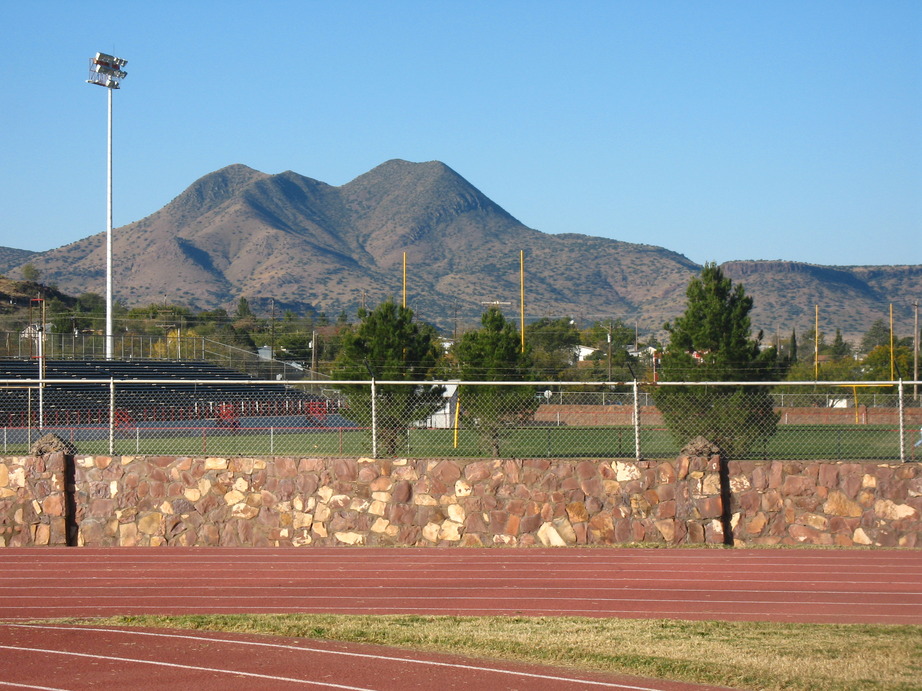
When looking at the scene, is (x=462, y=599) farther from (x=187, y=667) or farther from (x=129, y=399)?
(x=129, y=399)

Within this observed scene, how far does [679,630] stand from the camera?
9.04 metres

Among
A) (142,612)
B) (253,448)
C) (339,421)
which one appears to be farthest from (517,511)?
(339,421)

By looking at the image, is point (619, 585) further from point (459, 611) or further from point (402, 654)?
point (402, 654)

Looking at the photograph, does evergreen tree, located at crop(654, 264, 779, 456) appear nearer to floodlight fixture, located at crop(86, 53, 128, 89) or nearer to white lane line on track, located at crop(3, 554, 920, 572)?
white lane line on track, located at crop(3, 554, 920, 572)

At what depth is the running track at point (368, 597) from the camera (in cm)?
Result: 764

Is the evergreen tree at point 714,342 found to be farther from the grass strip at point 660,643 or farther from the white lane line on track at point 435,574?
the grass strip at point 660,643

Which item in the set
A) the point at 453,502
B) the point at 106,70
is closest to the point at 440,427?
the point at 453,502

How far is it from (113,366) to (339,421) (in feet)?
75.2

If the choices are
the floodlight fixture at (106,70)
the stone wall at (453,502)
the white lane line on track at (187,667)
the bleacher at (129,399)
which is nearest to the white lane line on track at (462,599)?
the white lane line on track at (187,667)

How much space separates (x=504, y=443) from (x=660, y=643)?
391 inches

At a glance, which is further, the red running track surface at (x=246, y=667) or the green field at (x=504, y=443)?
the green field at (x=504, y=443)

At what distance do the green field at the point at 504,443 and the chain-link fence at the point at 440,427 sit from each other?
40 millimetres

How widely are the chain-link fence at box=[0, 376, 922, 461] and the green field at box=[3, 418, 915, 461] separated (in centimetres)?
4

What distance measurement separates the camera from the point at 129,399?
28.5 meters
